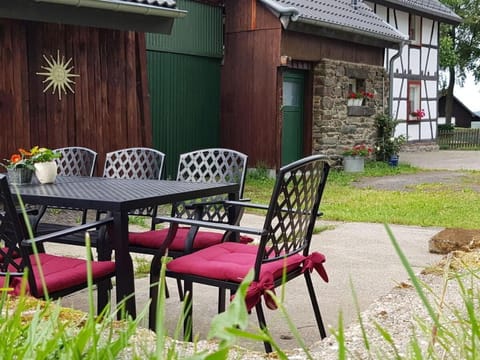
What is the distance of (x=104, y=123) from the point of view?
8062 mm

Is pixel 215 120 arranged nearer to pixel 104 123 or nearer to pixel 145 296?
pixel 104 123

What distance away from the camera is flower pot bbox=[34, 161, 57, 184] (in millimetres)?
3701

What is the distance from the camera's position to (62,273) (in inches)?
106

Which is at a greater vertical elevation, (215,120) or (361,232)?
(215,120)

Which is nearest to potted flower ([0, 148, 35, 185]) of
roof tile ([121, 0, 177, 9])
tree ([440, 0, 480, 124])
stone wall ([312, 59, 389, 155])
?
roof tile ([121, 0, 177, 9])

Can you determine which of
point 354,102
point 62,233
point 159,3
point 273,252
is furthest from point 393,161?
point 62,233

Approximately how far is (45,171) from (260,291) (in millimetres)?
1697

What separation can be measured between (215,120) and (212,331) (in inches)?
434

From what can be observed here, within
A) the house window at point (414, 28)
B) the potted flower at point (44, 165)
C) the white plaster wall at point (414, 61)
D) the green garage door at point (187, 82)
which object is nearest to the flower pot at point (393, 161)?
the green garage door at point (187, 82)

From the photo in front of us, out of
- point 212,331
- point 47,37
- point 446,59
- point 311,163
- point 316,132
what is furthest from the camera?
point 446,59

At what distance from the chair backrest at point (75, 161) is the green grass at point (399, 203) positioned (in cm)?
245

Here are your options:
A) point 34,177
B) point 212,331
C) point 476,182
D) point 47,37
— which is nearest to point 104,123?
point 47,37

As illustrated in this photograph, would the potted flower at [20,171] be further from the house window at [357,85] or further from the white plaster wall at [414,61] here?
the white plaster wall at [414,61]

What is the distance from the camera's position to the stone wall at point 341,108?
12.3 meters
